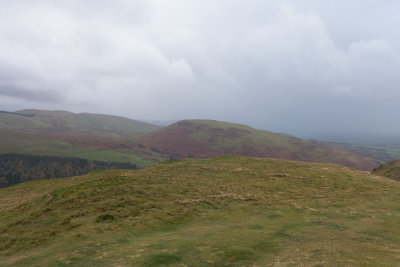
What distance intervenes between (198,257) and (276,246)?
5184mm

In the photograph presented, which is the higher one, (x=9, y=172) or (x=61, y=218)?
(x=61, y=218)

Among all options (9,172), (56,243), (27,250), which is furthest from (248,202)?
(9,172)

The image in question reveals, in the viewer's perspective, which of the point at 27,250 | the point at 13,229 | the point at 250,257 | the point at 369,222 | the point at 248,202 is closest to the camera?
the point at 250,257

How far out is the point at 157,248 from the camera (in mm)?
15297

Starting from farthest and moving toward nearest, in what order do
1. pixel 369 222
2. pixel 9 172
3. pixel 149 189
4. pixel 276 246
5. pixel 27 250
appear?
pixel 9 172 < pixel 149 189 < pixel 369 222 < pixel 27 250 < pixel 276 246

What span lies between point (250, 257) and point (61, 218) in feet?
61.4

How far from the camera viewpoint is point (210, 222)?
2100 cm

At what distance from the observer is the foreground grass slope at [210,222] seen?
1380 centimetres

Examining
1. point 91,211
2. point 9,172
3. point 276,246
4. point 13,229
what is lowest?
point 9,172

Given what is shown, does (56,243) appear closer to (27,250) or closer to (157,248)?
(27,250)

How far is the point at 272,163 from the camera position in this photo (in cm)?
4750

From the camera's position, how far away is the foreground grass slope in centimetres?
1380

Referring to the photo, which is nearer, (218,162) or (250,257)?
(250,257)

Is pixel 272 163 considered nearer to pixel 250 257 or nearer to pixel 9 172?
pixel 250 257
